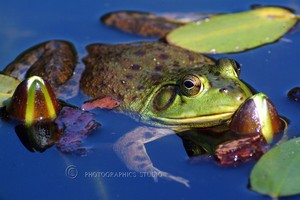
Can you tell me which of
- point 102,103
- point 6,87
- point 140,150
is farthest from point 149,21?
point 140,150

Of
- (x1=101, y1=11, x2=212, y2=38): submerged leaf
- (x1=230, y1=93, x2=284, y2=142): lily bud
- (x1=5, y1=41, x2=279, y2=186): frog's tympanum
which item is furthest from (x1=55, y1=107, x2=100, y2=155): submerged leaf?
(x1=101, y1=11, x2=212, y2=38): submerged leaf

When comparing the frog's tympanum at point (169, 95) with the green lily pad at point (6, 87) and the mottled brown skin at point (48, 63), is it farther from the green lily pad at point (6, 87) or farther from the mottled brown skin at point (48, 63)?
the green lily pad at point (6, 87)

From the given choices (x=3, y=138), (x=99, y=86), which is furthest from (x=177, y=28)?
(x=3, y=138)

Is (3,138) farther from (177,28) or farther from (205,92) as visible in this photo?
(177,28)

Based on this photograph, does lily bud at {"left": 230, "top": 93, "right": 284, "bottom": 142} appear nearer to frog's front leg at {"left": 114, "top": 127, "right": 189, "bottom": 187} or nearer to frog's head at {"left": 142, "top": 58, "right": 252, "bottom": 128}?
frog's head at {"left": 142, "top": 58, "right": 252, "bottom": 128}

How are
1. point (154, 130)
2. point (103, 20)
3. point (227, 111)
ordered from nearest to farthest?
point (227, 111) < point (154, 130) < point (103, 20)
